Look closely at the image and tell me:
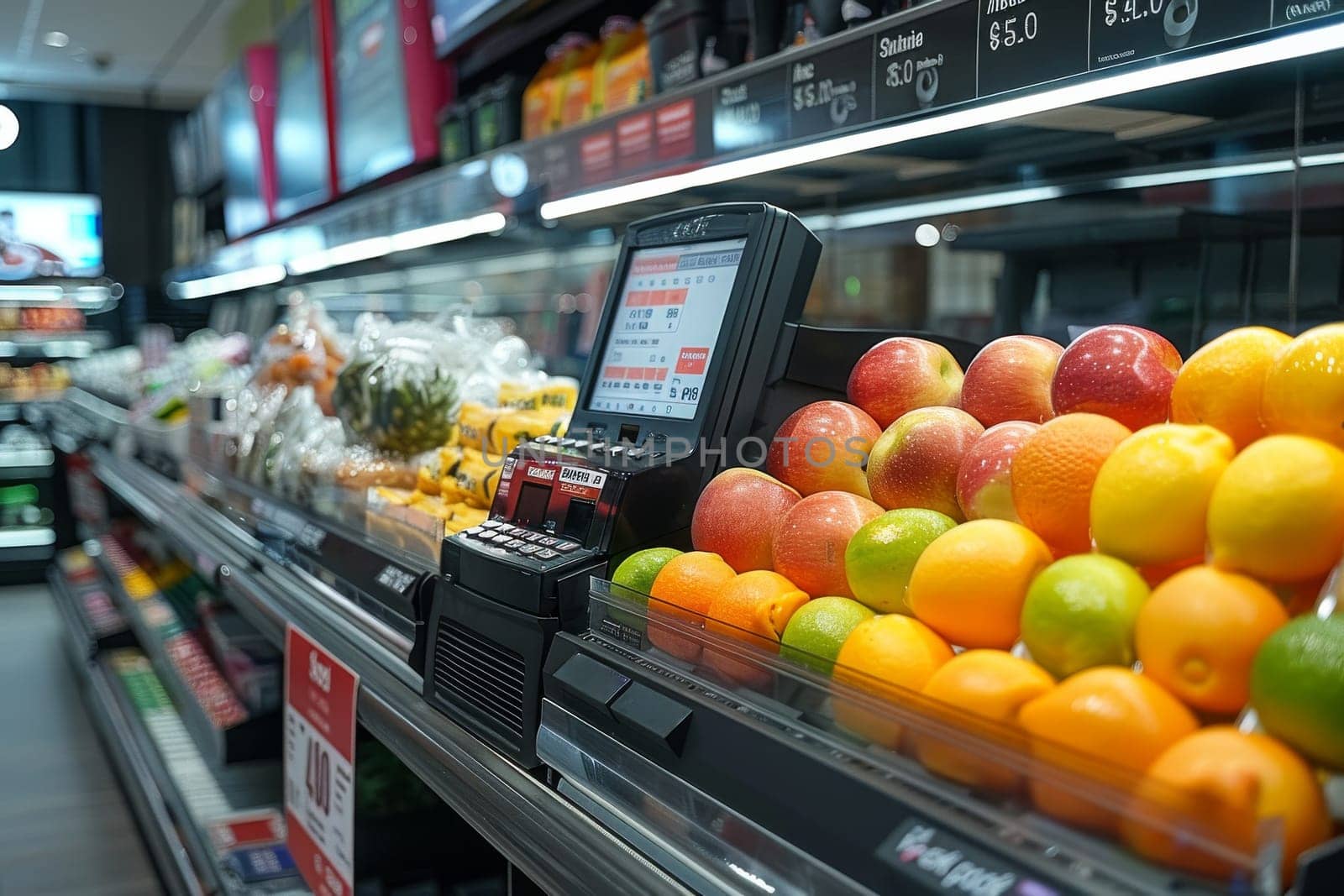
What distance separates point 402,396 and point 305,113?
358 centimetres

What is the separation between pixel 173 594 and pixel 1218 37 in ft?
12.5

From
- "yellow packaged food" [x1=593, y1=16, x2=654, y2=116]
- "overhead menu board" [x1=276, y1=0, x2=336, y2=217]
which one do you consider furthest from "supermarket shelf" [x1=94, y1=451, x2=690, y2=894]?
"overhead menu board" [x1=276, y1=0, x2=336, y2=217]

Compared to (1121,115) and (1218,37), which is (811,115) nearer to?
(1121,115)

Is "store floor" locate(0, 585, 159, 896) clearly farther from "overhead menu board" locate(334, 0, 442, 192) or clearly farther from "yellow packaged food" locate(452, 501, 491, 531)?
"overhead menu board" locate(334, 0, 442, 192)

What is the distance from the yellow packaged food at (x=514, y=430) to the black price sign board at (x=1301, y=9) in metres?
1.03

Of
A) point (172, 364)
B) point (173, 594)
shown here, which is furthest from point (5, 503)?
point (173, 594)

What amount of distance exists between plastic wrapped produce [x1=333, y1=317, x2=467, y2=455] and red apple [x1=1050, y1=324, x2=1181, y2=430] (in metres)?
1.32

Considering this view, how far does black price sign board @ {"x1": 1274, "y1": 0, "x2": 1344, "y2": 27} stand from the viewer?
93 cm

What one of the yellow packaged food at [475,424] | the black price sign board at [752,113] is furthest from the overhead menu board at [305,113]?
the black price sign board at [752,113]

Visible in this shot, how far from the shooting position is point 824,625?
859mm

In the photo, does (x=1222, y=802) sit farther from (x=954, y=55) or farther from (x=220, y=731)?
(x=220, y=731)

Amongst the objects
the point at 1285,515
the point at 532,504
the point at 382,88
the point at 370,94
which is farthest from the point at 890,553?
the point at 370,94

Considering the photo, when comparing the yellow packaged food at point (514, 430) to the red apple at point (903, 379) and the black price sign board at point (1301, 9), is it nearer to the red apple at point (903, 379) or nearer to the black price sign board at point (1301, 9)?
the red apple at point (903, 379)

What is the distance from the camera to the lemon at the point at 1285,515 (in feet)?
2.07
